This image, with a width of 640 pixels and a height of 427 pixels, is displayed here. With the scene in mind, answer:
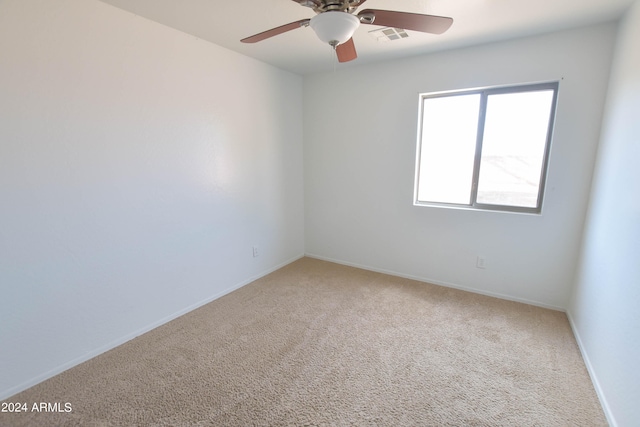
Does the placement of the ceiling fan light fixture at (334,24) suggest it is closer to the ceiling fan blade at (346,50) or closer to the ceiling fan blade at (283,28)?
the ceiling fan blade at (283,28)

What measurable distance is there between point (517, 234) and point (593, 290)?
76 cm

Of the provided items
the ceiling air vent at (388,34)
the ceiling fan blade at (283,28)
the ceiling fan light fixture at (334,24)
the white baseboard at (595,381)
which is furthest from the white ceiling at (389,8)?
the white baseboard at (595,381)

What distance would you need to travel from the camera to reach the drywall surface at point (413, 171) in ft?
7.77

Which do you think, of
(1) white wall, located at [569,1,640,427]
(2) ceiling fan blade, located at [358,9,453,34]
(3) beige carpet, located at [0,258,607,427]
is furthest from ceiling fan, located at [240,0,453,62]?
(3) beige carpet, located at [0,258,607,427]

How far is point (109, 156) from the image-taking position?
79.9 inches

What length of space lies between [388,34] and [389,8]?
467mm

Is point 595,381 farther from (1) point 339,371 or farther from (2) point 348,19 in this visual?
(2) point 348,19

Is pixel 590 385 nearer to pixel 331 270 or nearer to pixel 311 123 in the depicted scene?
pixel 331 270

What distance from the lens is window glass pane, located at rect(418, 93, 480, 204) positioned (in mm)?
2938

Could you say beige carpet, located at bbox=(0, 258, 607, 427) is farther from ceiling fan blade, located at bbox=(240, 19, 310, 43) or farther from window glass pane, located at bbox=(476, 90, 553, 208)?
ceiling fan blade, located at bbox=(240, 19, 310, 43)

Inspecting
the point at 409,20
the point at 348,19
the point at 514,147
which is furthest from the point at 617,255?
the point at 348,19

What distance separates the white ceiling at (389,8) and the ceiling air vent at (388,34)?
60mm

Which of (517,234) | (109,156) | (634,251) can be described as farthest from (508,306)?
(109,156)

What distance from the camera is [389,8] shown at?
1954mm
